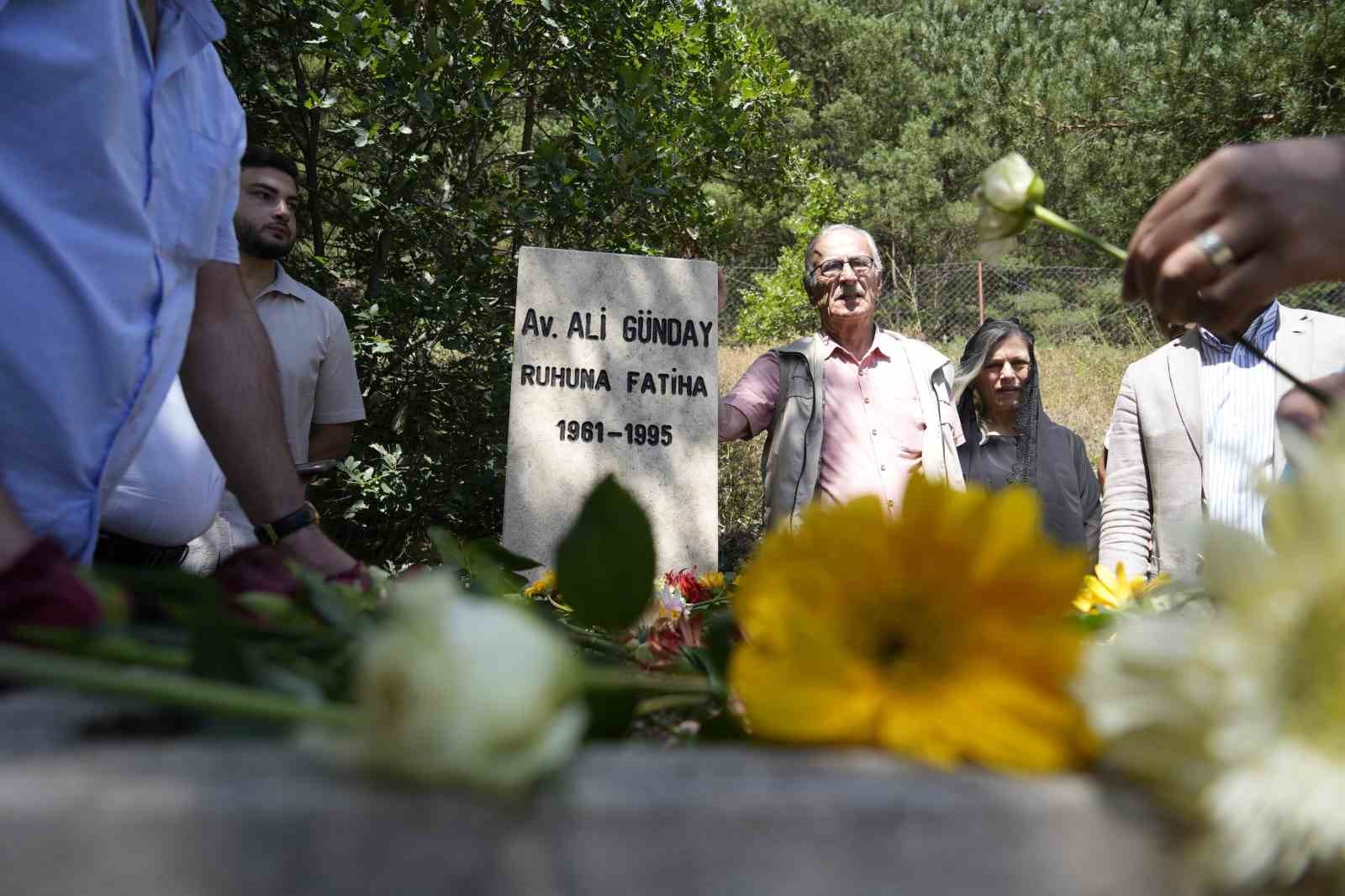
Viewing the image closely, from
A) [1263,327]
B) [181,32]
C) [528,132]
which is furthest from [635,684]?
[528,132]

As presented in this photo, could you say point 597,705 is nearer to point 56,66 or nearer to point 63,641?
point 63,641

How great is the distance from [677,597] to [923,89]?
18.7 m

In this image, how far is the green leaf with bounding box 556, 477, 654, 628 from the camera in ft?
1.61

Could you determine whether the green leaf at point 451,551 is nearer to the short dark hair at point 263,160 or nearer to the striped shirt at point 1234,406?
the striped shirt at point 1234,406

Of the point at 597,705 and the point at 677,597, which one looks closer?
the point at 597,705

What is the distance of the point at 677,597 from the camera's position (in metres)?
2.36

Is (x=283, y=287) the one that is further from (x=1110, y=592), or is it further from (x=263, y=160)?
(x=1110, y=592)

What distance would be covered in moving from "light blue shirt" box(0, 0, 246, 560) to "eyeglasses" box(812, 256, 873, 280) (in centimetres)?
280

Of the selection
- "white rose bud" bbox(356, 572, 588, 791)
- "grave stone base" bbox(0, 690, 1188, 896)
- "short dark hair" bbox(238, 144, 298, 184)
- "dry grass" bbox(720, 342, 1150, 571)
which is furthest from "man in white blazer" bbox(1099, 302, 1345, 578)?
"dry grass" bbox(720, 342, 1150, 571)

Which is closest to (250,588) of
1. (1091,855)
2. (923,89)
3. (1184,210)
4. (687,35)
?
(1091,855)

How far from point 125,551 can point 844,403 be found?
8.19 feet

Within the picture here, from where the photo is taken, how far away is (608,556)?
1.62 ft

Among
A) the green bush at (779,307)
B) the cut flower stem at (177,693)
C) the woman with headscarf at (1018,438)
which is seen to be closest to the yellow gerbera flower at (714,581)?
the woman with headscarf at (1018,438)

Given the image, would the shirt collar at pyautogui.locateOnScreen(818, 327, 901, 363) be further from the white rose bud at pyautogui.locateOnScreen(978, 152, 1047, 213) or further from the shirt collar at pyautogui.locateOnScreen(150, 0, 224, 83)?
the white rose bud at pyautogui.locateOnScreen(978, 152, 1047, 213)
